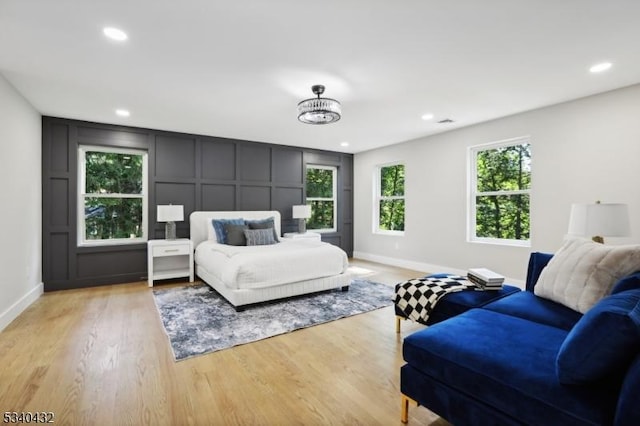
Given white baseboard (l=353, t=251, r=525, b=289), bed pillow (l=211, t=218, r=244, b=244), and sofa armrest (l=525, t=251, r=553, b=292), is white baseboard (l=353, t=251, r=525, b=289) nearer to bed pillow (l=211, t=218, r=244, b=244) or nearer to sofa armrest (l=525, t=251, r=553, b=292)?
sofa armrest (l=525, t=251, r=553, b=292)

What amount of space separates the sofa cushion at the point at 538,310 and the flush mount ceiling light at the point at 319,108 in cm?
232

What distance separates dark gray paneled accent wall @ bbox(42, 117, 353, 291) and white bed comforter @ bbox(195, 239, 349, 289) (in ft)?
4.80

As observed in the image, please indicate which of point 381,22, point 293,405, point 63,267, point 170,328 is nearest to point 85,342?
point 170,328

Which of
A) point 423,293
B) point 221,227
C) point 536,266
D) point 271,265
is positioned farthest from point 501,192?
point 221,227

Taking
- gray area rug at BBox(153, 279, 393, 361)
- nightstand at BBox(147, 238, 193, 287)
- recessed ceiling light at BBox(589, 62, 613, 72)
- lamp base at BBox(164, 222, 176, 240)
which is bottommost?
gray area rug at BBox(153, 279, 393, 361)

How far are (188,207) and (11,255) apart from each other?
242cm

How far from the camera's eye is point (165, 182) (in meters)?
5.26

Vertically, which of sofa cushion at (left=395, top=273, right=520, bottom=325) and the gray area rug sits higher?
sofa cushion at (left=395, top=273, right=520, bottom=325)

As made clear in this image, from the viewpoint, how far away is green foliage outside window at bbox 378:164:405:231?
6.42 meters

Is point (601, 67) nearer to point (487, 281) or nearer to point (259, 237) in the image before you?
point (487, 281)

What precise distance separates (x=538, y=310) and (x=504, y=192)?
3.12 m

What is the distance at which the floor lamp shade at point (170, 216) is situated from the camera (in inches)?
193

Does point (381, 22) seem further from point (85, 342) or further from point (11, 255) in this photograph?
point (11, 255)

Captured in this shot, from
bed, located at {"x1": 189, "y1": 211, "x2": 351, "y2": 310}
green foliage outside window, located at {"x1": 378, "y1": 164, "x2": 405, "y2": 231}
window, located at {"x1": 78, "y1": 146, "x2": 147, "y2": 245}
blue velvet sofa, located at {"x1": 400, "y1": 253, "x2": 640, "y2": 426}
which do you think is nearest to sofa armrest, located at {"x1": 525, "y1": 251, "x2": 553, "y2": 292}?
blue velvet sofa, located at {"x1": 400, "y1": 253, "x2": 640, "y2": 426}
